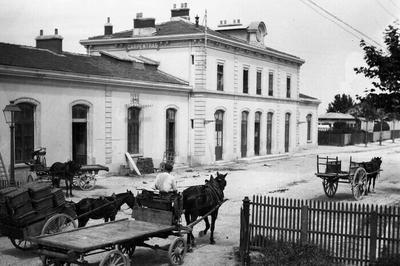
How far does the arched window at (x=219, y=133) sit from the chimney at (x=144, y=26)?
6.67 m

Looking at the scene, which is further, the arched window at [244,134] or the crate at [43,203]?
the arched window at [244,134]

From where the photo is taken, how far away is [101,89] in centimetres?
2378

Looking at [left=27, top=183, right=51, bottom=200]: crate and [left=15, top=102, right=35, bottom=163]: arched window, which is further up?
[left=15, top=102, right=35, bottom=163]: arched window

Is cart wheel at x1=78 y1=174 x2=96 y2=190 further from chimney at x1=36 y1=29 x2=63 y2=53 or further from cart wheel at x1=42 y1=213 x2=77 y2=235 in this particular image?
cart wheel at x1=42 y1=213 x2=77 y2=235

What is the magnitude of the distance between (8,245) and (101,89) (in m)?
13.4

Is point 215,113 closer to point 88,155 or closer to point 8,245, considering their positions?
point 88,155

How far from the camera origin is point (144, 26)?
32844 mm

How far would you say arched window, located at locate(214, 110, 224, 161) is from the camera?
32.4 m

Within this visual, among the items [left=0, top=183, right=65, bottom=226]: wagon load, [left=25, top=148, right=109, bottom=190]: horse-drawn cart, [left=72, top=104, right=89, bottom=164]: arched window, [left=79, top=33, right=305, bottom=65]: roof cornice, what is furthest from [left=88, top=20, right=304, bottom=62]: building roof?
[left=0, top=183, right=65, bottom=226]: wagon load

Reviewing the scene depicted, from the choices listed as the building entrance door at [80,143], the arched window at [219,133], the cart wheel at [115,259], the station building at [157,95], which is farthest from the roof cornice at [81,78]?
the cart wheel at [115,259]

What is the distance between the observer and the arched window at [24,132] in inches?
782

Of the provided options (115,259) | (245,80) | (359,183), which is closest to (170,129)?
(245,80)

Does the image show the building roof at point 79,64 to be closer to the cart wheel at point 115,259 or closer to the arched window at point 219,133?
the arched window at point 219,133

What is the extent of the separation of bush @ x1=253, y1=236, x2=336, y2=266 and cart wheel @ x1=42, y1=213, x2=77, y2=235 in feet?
12.8
